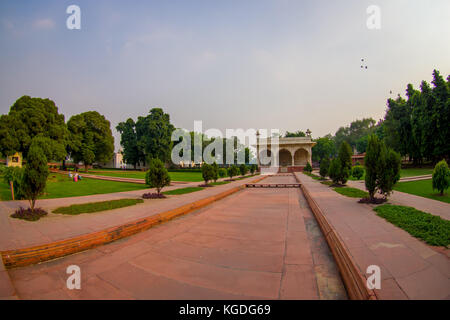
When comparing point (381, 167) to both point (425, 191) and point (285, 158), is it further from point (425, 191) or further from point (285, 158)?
point (285, 158)

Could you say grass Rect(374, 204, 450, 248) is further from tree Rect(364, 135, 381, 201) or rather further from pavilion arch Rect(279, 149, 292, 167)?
pavilion arch Rect(279, 149, 292, 167)

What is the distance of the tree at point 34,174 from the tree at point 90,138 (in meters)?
31.1

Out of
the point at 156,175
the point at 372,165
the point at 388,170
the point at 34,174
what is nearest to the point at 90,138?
the point at 156,175

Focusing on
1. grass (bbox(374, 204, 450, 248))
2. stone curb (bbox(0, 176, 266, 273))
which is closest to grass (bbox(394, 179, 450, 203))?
grass (bbox(374, 204, 450, 248))

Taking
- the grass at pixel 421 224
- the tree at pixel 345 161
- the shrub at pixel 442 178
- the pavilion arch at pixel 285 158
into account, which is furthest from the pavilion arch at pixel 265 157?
the grass at pixel 421 224

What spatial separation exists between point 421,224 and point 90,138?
40225 mm

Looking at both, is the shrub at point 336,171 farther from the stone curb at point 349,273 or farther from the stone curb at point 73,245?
the stone curb at point 73,245

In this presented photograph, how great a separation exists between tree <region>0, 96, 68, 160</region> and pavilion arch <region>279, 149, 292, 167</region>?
1551 inches

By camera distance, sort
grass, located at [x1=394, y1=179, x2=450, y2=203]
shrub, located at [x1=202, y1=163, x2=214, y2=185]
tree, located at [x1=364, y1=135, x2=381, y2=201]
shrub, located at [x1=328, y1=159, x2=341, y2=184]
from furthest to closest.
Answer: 1. shrub, located at [x1=202, y1=163, x2=214, y2=185]
2. shrub, located at [x1=328, y1=159, x2=341, y2=184]
3. grass, located at [x1=394, y1=179, x2=450, y2=203]
4. tree, located at [x1=364, y1=135, x2=381, y2=201]

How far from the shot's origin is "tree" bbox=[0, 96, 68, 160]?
21.7 m

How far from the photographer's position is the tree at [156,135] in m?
40.3

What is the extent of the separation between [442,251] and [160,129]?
138ft

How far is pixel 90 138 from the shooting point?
34656 mm

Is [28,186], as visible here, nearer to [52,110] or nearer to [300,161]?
[52,110]
